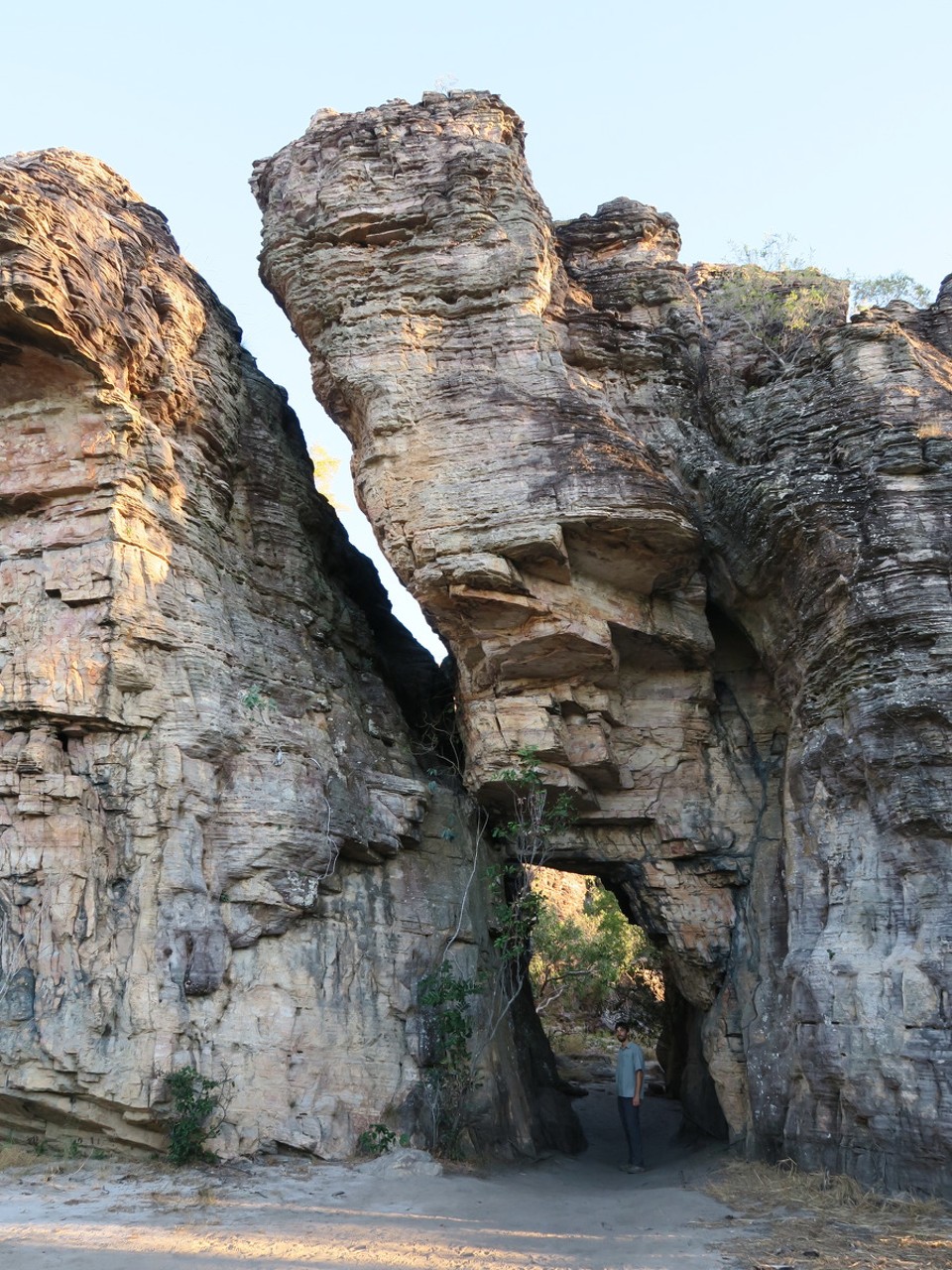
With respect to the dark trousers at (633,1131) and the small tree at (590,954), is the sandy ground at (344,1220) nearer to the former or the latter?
the dark trousers at (633,1131)

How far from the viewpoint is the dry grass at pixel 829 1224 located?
25.0 ft

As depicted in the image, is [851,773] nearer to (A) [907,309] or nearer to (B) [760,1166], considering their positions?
(B) [760,1166]

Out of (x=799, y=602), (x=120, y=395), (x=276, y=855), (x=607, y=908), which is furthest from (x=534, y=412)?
(x=607, y=908)

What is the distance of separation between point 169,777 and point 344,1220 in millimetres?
4489

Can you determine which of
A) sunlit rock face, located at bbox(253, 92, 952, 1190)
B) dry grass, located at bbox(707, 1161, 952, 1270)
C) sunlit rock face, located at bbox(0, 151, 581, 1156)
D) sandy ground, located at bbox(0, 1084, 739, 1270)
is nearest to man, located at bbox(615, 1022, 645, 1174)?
sunlit rock face, located at bbox(253, 92, 952, 1190)

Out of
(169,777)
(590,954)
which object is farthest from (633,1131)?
(169,777)

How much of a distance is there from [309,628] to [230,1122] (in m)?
5.85

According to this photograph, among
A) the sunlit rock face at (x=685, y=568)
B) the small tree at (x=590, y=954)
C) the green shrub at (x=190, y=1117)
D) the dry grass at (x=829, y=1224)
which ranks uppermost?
the sunlit rock face at (x=685, y=568)

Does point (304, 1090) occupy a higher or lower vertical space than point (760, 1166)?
higher

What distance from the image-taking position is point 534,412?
41.9 ft

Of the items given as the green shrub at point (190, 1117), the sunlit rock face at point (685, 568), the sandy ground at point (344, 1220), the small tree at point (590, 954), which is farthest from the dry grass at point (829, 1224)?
the small tree at point (590, 954)

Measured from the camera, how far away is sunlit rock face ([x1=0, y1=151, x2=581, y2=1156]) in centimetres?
999

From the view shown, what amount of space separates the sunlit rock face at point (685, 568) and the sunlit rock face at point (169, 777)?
1.68 m

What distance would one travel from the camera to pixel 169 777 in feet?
35.2
